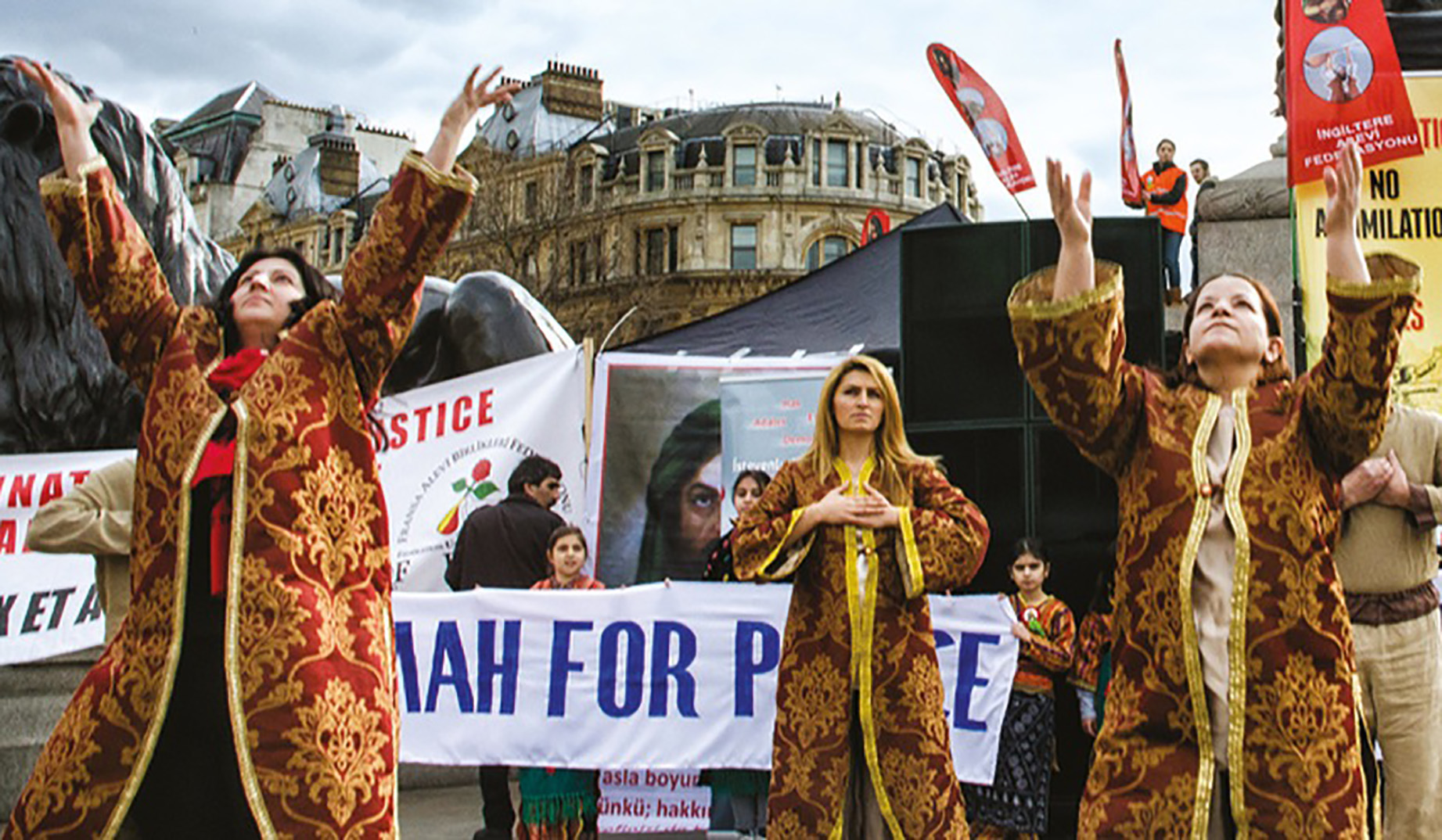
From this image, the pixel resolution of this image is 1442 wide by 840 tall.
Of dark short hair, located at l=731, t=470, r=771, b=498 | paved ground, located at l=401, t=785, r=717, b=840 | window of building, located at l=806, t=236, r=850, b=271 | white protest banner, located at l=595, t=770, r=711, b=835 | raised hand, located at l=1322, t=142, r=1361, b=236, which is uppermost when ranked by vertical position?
window of building, located at l=806, t=236, r=850, b=271

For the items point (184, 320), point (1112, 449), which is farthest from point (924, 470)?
point (184, 320)

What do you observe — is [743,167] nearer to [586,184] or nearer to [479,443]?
[586,184]

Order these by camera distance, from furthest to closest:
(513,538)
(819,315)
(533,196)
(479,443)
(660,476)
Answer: (533,196), (819,315), (479,443), (660,476), (513,538)

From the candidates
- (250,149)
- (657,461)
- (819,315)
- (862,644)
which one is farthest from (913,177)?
(862,644)

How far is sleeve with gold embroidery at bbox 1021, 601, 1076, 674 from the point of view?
22.6ft

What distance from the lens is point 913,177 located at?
62.8 meters

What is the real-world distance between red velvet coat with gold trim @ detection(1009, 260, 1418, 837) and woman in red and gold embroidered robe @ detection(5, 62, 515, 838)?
1.39 metres

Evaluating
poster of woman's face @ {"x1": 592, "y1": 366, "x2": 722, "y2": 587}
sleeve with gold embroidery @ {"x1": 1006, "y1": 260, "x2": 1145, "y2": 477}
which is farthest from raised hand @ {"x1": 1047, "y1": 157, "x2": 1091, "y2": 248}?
poster of woman's face @ {"x1": 592, "y1": 366, "x2": 722, "y2": 587}

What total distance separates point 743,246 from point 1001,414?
5287 cm

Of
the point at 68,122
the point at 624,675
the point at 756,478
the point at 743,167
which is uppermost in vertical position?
the point at 743,167

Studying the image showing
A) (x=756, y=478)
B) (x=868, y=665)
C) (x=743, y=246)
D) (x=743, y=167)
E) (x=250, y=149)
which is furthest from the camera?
(x=250, y=149)

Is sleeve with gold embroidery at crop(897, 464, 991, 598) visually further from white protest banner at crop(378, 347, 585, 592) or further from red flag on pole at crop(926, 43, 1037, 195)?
red flag on pole at crop(926, 43, 1037, 195)

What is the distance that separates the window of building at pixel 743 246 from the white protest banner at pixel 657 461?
1973 inches

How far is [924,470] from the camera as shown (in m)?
5.57
